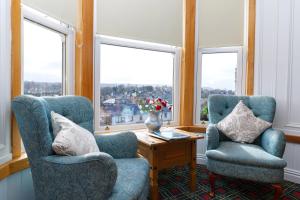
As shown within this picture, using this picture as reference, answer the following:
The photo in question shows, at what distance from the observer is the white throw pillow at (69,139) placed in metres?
1.23

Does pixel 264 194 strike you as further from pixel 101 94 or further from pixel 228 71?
pixel 101 94

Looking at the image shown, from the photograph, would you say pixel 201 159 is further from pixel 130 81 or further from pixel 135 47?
pixel 135 47

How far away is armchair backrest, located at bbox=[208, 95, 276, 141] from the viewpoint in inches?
90.1

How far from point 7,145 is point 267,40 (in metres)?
2.91

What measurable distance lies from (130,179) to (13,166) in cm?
81

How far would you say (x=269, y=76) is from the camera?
2479 mm

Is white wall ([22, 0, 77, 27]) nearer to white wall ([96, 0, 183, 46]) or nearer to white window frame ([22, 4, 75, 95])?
white window frame ([22, 4, 75, 95])

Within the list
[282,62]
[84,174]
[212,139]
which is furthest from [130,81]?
[282,62]

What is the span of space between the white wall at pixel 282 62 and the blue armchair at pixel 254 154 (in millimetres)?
265

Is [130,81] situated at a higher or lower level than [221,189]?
higher

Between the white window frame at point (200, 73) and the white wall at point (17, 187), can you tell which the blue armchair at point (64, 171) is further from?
the white window frame at point (200, 73)

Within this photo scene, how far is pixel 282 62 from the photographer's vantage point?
2.38m

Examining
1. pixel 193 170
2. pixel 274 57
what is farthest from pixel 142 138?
pixel 274 57

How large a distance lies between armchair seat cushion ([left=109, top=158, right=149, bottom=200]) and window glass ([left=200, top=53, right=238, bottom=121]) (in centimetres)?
167
